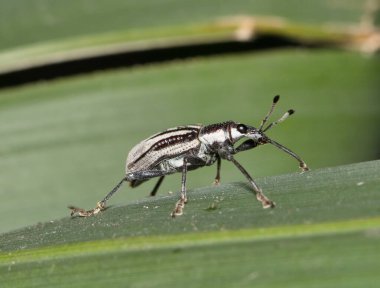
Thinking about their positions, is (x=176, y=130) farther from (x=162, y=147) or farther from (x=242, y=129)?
(x=242, y=129)

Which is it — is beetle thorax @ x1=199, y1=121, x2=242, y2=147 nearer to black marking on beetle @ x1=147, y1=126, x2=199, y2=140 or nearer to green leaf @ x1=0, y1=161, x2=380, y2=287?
black marking on beetle @ x1=147, y1=126, x2=199, y2=140

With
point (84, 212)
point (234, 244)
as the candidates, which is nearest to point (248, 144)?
point (84, 212)

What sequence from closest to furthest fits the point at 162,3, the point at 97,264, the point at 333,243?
the point at 333,243 < the point at 97,264 < the point at 162,3

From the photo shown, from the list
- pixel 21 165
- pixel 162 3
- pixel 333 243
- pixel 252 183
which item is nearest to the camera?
pixel 333 243

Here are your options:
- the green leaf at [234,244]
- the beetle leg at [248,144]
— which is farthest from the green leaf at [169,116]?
the green leaf at [234,244]

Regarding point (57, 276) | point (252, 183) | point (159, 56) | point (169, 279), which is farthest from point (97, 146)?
point (169, 279)

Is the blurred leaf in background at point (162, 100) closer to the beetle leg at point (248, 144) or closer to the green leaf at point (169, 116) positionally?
the green leaf at point (169, 116)

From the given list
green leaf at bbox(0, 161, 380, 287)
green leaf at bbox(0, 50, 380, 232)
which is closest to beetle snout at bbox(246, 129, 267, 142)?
green leaf at bbox(0, 50, 380, 232)

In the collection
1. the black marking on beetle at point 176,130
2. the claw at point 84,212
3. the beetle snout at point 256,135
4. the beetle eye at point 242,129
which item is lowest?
the claw at point 84,212

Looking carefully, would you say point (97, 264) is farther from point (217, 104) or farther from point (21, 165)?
point (217, 104)
